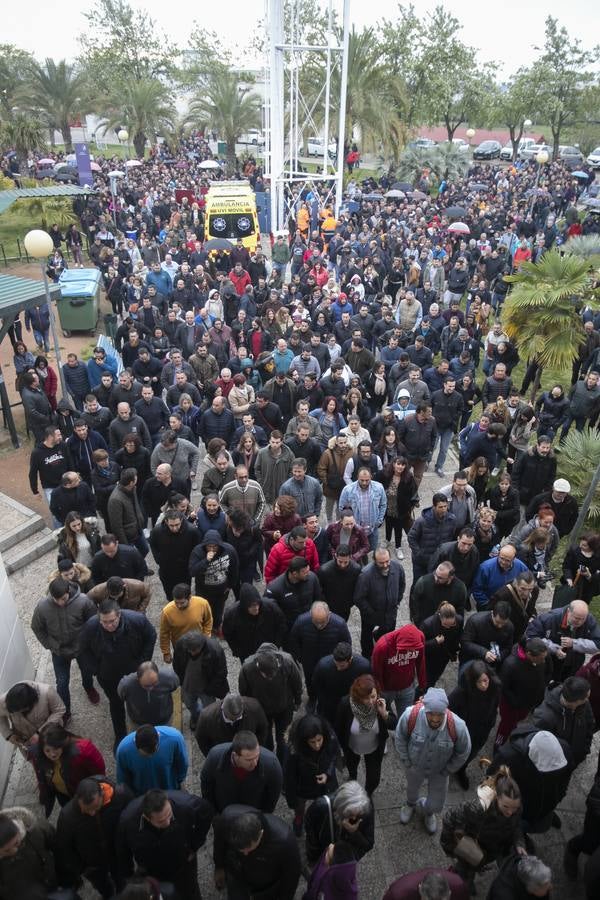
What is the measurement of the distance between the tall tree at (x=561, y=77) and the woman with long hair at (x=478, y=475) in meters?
40.4

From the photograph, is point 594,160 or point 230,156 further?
point 594,160

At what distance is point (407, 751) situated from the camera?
182 inches

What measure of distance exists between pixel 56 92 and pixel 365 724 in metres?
43.9

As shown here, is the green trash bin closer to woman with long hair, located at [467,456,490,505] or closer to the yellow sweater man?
woman with long hair, located at [467,456,490,505]

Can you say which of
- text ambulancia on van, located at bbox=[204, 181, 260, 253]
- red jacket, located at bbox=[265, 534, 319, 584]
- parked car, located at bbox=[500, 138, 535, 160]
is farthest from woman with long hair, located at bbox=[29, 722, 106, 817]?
parked car, located at bbox=[500, 138, 535, 160]

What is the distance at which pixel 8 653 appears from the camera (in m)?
5.61

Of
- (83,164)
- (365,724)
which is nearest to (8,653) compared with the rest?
(365,724)

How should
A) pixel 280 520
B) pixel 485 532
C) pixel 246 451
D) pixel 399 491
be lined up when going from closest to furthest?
1. pixel 485 532
2. pixel 280 520
3. pixel 399 491
4. pixel 246 451

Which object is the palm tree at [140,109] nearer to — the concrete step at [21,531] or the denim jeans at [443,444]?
the denim jeans at [443,444]

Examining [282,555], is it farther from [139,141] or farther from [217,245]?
[139,141]

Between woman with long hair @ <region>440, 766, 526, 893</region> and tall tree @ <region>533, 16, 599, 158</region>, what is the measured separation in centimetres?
4453

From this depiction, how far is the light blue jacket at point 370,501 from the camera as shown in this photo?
6.94 m

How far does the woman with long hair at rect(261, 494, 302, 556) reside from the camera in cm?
655

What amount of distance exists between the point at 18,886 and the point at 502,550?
14.6 feet
